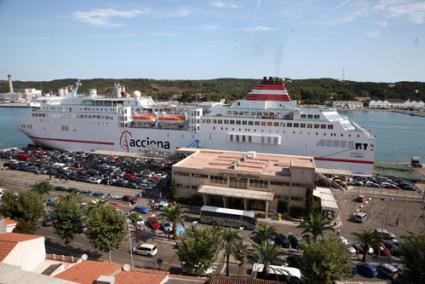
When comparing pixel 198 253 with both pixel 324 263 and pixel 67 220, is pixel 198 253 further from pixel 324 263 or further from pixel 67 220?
pixel 67 220

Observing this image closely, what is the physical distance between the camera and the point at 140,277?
30.6ft

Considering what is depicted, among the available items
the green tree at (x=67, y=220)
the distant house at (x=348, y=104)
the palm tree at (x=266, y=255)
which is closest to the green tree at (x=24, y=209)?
the green tree at (x=67, y=220)

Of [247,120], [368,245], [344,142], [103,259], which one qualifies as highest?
[247,120]

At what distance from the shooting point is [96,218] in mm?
12438

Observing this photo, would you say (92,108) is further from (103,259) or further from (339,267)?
(339,267)

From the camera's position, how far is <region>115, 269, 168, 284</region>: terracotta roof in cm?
906

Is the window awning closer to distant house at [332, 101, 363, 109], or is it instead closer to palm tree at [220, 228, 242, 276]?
palm tree at [220, 228, 242, 276]

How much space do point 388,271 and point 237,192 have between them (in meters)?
8.71

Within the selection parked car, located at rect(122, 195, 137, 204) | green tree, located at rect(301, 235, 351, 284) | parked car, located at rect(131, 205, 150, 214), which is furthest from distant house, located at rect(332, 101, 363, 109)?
green tree, located at rect(301, 235, 351, 284)

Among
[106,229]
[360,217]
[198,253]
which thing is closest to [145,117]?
[106,229]

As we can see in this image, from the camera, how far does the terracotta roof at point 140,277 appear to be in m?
9.06

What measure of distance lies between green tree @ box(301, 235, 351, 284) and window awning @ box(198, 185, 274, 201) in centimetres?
768

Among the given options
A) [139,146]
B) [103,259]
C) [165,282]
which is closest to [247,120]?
[139,146]

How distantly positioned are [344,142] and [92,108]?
25.7 metres
